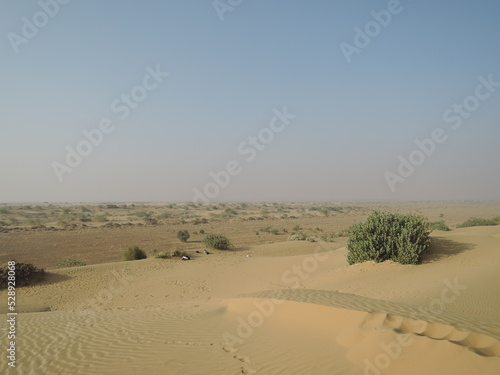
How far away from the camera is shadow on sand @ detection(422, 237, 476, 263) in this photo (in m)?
12.1

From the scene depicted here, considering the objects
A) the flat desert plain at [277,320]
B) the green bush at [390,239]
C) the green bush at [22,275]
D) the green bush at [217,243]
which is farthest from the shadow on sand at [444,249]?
the green bush at [22,275]

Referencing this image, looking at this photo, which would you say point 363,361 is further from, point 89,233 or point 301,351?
point 89,233

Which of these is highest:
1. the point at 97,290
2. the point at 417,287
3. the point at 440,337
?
the point at 440,337

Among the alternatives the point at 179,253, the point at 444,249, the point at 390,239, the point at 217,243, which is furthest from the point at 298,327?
the point at 217,243

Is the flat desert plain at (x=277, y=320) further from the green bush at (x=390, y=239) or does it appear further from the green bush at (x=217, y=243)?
the green bush at (x=217, y=243)

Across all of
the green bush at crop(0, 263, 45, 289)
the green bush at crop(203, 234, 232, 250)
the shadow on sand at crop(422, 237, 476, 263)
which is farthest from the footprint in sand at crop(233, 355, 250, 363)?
the green bush at crop(203, 234, 232, 250)

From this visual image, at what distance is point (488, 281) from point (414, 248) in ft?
9.97

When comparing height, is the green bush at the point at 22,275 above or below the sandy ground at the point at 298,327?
below

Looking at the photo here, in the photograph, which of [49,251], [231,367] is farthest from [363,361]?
[49,251]

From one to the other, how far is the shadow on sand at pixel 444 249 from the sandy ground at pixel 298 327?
8 cm

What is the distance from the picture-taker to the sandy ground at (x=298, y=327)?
4.11m

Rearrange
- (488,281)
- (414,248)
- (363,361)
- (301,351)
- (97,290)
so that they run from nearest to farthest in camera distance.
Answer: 1. (363,361)
2. (301,351)
3. (488,281)
4. (414,248)
5. (97,290)

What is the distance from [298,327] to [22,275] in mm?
12475

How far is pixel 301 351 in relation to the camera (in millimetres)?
4719
